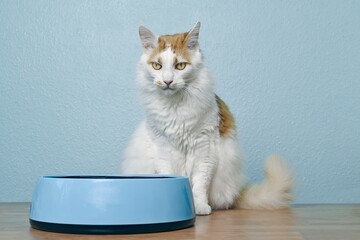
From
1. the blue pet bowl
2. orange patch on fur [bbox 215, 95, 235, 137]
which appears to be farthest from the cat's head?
the blue pet bowl

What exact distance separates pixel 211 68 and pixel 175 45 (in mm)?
426

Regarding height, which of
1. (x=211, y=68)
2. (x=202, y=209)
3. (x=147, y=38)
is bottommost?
(x=202, y=209)

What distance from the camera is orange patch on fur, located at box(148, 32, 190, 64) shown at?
1.46 metres

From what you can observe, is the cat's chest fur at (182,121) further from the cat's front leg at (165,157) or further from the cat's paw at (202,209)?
the cat's paw at (202,209)

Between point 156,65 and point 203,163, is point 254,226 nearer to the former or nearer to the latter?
point 203,163

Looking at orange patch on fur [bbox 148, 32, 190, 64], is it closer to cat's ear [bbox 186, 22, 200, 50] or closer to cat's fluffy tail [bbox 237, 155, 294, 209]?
cat's ear [bbox 186, 22, 200, 50]

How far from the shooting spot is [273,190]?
1.56 m

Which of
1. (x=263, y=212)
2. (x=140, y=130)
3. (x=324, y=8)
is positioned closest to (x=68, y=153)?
(x=140, y=130)

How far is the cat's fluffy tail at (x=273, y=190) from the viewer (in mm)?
Result: 1560

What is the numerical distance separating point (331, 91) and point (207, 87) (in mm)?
602

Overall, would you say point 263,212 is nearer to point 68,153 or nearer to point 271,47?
point 271,47

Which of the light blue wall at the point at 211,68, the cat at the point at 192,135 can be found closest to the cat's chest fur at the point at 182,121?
the cat at the point at 192,135

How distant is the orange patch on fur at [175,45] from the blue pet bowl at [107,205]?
19.9 inches

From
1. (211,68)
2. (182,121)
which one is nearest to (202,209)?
(182,121)
